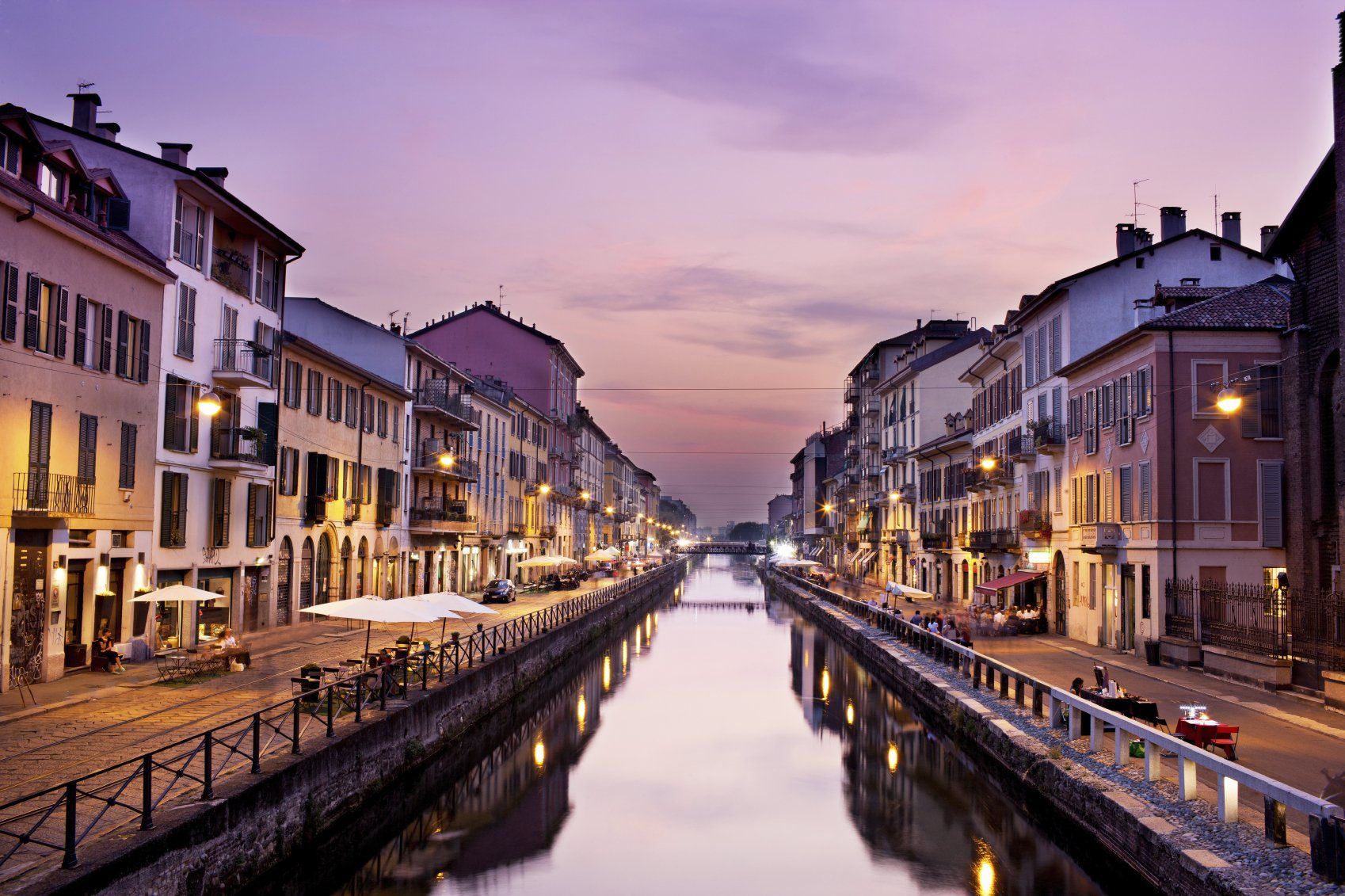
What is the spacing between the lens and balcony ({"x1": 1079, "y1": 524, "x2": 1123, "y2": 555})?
112 ft

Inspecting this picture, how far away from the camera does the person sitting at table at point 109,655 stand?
80.3 ft

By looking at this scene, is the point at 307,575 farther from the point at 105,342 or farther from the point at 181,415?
the point at 105,342

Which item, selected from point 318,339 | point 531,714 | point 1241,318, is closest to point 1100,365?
point 1241,318

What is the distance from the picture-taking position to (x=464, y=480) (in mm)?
58938

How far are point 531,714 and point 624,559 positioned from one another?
83.7 metres

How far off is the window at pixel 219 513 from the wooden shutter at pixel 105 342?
7.08m

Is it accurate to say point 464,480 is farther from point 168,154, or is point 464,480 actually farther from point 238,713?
point 238,713

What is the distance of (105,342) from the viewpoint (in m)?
24.9

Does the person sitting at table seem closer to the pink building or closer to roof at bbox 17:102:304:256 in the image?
roof at bbox 17:102:304:256

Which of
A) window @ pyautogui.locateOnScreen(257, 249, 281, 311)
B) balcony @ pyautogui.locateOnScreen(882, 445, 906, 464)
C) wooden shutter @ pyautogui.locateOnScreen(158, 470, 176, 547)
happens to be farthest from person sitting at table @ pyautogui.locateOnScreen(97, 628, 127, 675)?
balcony @ pyautogui.locateOnScreen(882, 445, 906, 464)

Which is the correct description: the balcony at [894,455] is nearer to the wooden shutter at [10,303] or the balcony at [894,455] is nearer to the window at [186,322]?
the window at [186,322]

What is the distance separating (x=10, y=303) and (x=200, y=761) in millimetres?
11440

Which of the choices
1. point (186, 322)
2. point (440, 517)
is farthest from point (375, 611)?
point (440, 517)

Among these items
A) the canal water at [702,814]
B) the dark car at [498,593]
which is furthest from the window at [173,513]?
the dark car at [498,593]
